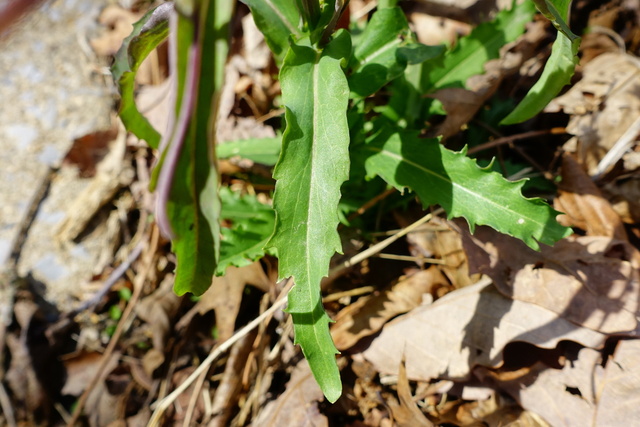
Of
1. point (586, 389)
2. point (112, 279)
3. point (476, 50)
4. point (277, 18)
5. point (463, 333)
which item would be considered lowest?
point (586, 389)

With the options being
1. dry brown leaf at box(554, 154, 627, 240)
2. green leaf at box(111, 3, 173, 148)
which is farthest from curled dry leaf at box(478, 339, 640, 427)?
green leaf at box(111, 3, 173, 148)

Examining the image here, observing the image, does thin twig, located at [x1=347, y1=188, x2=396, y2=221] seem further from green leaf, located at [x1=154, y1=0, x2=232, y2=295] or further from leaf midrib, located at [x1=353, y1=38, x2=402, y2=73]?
green leaf, located at [x1=154, y1=0, x2=232, y2=295]

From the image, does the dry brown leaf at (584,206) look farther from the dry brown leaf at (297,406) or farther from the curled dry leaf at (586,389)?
the dry brown leaf at (297,406)

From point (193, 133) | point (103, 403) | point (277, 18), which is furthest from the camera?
point (103, 403)

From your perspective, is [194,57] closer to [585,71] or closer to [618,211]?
[618,211]

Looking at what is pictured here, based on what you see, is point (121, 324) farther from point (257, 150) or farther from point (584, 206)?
point (584, 206)

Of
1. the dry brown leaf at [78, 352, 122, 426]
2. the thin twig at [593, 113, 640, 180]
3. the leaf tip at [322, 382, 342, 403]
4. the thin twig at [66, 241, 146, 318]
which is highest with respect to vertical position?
the leaf tip at [322, 382, 342, 403]

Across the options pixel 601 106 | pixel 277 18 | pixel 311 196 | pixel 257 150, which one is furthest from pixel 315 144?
pixel 601 106
